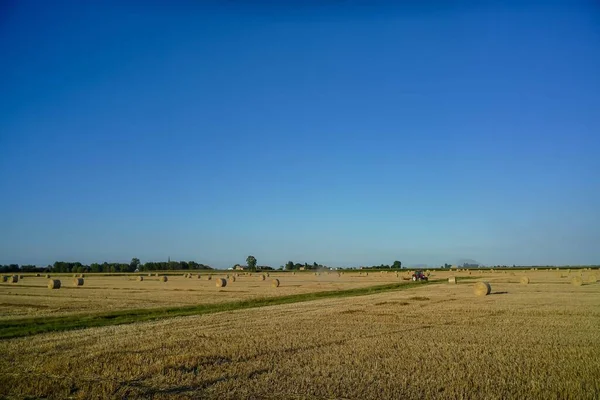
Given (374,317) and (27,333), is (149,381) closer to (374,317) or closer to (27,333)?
(27,333)

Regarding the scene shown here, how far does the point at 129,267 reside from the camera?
581ft

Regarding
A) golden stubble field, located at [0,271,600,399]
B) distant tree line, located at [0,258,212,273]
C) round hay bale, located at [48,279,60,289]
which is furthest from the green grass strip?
distant tree line, located at [0,258,212,273]

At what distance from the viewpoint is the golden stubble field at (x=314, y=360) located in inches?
365

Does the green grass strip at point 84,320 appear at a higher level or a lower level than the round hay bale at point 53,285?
lower

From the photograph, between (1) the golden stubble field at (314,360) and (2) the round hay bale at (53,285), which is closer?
(1) the golden stubble field at (314,360)

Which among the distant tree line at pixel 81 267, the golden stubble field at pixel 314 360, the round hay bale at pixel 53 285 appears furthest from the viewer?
the distant tree line at pixel 81 267

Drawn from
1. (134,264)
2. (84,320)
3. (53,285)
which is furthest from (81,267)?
(84,320)

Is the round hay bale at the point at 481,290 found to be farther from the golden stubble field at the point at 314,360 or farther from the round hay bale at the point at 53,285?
the round hay bale at the point at 53,285

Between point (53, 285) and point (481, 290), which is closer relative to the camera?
point (481, 290)

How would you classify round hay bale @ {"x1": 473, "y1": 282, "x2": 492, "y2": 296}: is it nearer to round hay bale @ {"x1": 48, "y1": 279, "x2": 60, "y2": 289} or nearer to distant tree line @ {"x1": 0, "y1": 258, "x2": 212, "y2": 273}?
round hay bale @ {"x1": 48, "y1": 279, "x2": 60, "y2": 289}

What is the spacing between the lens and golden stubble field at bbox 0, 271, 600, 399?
9.28 metres

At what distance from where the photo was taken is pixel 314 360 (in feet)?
38.5

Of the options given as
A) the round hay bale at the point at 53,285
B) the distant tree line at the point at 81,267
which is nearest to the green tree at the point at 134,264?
the distant tree line at the point at 81,267

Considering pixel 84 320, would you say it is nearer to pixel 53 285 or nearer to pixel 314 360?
pixel 314 360
